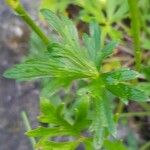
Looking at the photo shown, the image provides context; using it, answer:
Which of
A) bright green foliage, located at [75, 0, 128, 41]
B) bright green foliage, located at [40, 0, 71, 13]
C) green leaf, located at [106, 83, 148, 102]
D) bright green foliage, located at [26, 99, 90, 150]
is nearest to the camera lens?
green leaf, located at [106, 83, 148, 102]

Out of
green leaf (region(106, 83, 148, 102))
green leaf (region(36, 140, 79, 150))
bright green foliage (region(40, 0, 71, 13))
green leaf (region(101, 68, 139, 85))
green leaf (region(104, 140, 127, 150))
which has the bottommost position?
green leaf (region(104, 140, 127, 150))

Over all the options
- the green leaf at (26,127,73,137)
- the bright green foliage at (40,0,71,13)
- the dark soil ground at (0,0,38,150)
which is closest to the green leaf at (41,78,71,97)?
the green leaf at (26,127,73,137)

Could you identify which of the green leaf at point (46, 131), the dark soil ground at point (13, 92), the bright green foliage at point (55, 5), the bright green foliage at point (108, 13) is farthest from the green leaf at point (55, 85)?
the bright green foliage at point (55, 5)

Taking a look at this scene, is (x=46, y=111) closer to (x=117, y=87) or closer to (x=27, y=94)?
(x=117, y=87)

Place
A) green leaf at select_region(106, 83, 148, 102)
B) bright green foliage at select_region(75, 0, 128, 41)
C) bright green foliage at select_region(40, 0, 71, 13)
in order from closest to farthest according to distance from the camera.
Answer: green leaf at select_region(106, 83, 148, 102) → bright green foliage at select_region(75, 0, 128, 41) → bright green foliage at select_region(40, 0, 71, 13)

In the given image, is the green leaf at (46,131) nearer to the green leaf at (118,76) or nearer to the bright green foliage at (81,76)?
the bright green foliage at (81,76)

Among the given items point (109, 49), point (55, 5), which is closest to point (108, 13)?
point (55, 5)

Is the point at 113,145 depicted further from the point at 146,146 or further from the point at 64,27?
the point at 146,146

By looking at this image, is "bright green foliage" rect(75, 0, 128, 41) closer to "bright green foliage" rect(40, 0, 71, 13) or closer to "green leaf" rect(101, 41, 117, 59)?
"bright green foliage" rect(40, 0, 71, 13)
